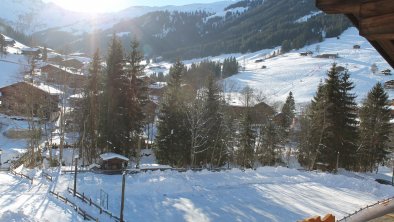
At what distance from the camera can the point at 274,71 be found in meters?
134

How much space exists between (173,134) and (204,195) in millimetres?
13808

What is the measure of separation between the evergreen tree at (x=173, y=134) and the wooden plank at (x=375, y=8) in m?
35.6

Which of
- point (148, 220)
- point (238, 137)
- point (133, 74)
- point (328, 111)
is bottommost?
point (148, 220)

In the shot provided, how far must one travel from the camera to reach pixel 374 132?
45.2 metres

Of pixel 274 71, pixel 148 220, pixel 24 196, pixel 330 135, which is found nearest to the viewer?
pixel 148 220

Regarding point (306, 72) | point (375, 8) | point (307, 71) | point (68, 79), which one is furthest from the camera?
point (307, 71)

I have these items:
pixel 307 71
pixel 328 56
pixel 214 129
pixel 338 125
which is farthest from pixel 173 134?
pixel 328 56

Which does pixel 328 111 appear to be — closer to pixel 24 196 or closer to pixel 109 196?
pixel 109 196

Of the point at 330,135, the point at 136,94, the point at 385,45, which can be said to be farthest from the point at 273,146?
the point at 385,45

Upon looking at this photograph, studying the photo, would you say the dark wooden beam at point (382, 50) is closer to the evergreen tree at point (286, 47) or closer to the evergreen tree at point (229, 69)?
the evergreen tree at point (229, 69)

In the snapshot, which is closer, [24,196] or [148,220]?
[148,220]

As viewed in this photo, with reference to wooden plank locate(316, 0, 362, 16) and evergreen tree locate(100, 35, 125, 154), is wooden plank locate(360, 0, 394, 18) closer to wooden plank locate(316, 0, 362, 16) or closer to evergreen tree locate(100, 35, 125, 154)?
wooden plank locate(316, 0, 362, 16)

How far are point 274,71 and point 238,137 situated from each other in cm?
9131

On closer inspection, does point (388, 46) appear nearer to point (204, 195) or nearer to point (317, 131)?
point (204, 195)
